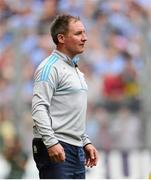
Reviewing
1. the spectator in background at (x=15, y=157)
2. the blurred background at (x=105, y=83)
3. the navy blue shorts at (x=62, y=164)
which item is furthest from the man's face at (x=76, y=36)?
the blurred background at (x=105, y=83)

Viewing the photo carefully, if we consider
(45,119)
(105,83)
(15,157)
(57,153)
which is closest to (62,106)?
(45,119)

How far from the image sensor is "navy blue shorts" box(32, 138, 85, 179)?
13.5 ft

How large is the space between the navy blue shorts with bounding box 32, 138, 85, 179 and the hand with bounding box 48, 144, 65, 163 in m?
0.12

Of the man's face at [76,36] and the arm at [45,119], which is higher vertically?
the man's face at [76,36]

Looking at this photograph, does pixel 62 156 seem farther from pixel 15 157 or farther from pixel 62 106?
pixel 15 157

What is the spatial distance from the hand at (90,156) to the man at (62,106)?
0.08 metres

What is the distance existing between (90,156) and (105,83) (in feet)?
20.3

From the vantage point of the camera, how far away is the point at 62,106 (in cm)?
415

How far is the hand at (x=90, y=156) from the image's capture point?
436 cm

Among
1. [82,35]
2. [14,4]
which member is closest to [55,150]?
[82,35]

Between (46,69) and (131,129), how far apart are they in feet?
21.4

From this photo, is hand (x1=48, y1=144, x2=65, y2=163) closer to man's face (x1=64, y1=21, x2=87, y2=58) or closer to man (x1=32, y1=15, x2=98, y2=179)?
man (x1=32, y1=15, x2=98, y2=179)

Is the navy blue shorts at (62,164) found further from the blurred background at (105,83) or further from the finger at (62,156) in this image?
the blurred background at (105,83)

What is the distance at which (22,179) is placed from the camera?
31.7 feet
